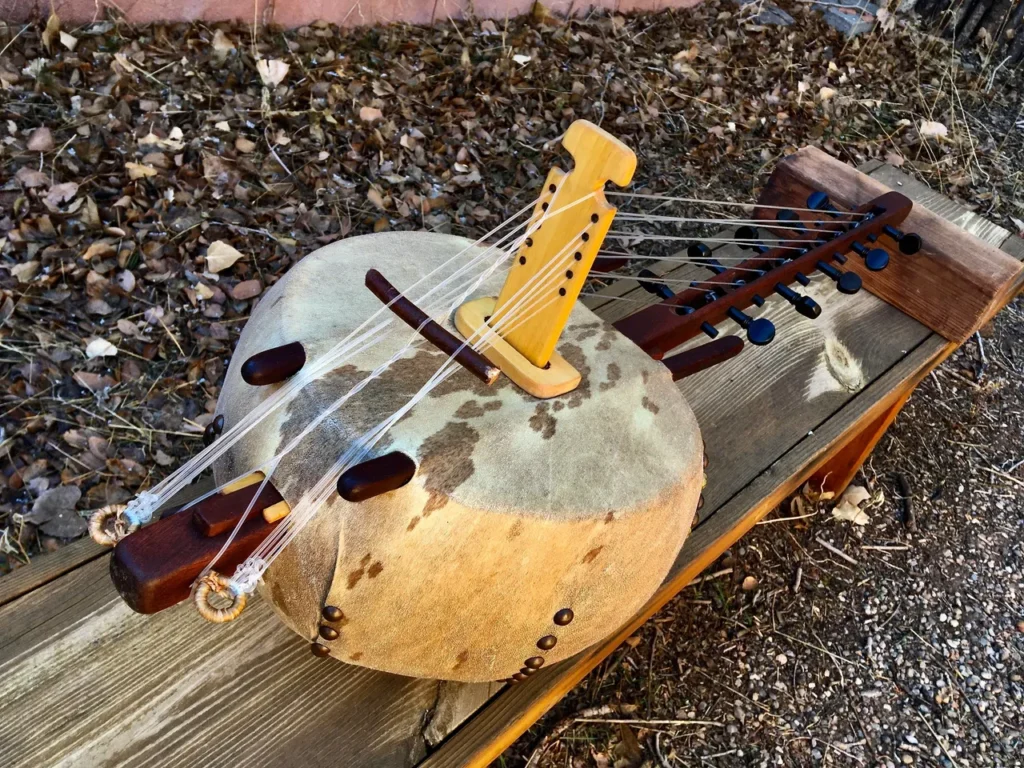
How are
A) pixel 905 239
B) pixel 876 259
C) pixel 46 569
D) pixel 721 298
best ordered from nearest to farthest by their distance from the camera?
pixel 46 569
pixel 721 298
pixel 876 259
pixel 905 239

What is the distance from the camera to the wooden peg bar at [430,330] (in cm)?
116

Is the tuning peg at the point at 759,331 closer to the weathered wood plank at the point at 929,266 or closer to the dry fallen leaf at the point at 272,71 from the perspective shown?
the weathered wood plank at the point at 929,266

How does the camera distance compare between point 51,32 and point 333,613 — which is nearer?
point 333,613

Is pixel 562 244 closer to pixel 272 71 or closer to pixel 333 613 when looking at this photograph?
pixel 333 613

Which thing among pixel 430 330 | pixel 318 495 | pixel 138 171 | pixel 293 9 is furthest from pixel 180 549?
pixel 293 9

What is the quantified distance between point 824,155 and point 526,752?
5.74 feet

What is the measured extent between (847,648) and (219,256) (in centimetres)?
211

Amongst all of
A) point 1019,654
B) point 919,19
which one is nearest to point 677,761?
point 1019,654

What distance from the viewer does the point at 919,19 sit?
4.85 metres

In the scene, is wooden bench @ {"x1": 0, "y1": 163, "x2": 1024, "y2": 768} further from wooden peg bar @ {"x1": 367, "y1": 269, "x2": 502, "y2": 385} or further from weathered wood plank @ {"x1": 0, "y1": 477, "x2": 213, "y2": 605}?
wooden peg bar @ {"x1": 367, "y1": 269, "x2": 502, "y2": 385}

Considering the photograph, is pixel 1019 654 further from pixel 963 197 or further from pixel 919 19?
pixel 919 19

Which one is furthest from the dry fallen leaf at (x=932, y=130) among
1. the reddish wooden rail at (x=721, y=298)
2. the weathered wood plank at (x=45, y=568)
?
the weathered wood plank at (x=45, y=568)

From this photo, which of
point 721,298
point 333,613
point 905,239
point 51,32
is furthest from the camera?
point 51,32

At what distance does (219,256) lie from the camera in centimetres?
253
